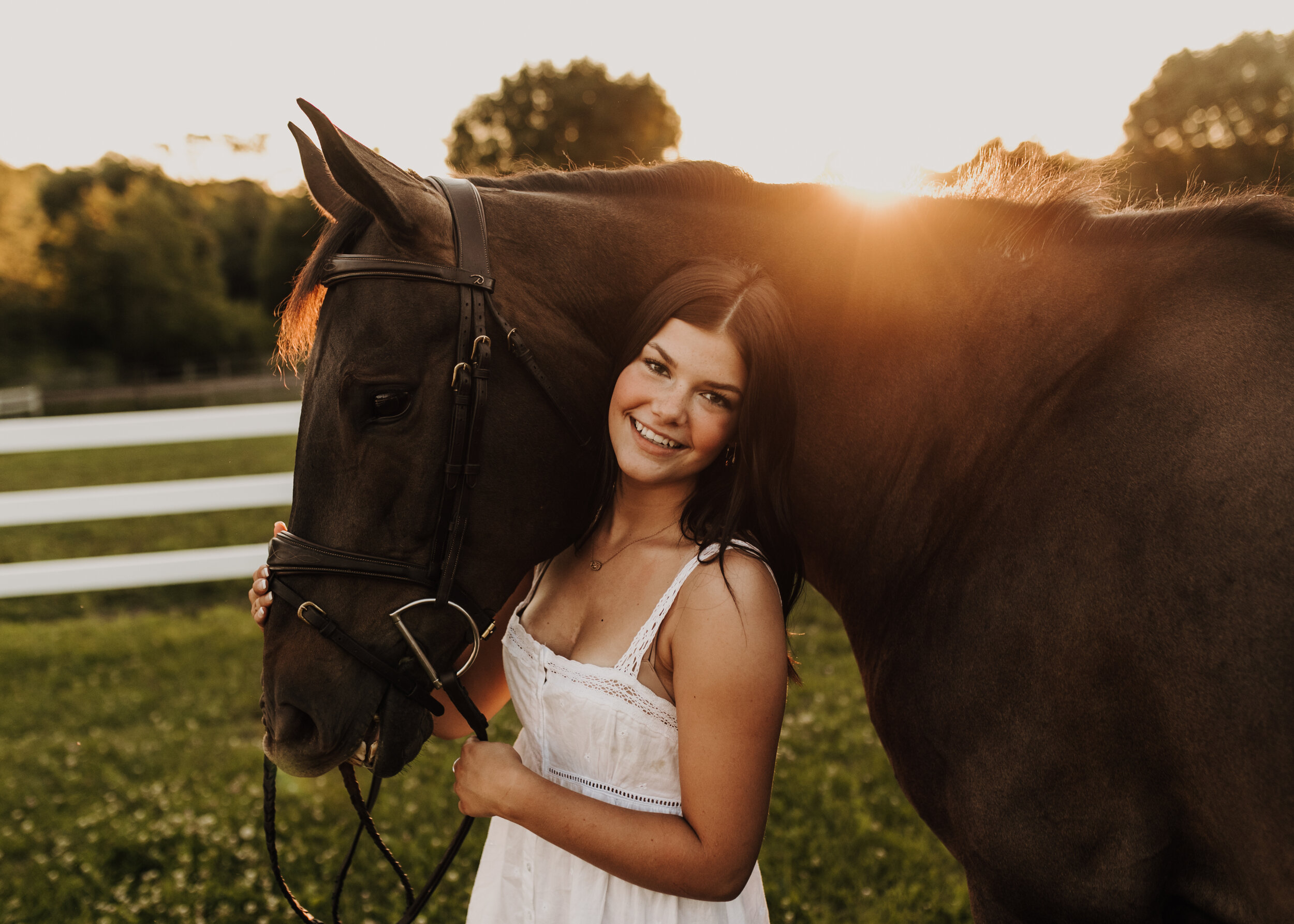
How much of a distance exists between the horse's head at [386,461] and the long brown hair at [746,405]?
26 cm

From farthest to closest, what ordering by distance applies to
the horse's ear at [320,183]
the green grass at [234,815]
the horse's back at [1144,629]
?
the green grass at [234,815]
the horse's ear at [320,183]
the horse's back at [1144,629]

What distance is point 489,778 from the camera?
1622mm

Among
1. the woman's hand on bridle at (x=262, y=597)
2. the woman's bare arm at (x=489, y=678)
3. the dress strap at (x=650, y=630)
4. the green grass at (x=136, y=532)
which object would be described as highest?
the dress strap at (x=650, y=630)

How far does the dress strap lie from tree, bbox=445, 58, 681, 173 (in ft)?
159

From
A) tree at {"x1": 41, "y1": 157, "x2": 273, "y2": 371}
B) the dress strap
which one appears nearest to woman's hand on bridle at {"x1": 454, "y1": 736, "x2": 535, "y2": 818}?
the dress strap

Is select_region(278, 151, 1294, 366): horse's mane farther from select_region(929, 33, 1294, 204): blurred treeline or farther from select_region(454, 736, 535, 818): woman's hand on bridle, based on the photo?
select_region(929, 33, 1294, 204): blurred treeline

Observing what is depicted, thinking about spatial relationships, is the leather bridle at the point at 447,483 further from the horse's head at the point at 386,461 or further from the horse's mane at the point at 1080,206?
the horse's mane at the point at 1080,206

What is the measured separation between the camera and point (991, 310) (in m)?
1.71

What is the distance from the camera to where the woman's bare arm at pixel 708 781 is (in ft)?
4.95

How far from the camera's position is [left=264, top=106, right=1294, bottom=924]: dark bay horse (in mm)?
1332

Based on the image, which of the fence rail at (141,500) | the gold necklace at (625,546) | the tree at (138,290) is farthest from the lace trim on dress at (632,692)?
the tree at (138,290)

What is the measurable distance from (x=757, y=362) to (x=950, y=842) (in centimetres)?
109

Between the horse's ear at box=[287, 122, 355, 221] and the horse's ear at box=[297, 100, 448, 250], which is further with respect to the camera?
the horse's ear at box=[287, 122, 355, 221]

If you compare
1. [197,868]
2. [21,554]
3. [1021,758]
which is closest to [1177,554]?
[1021,758]
